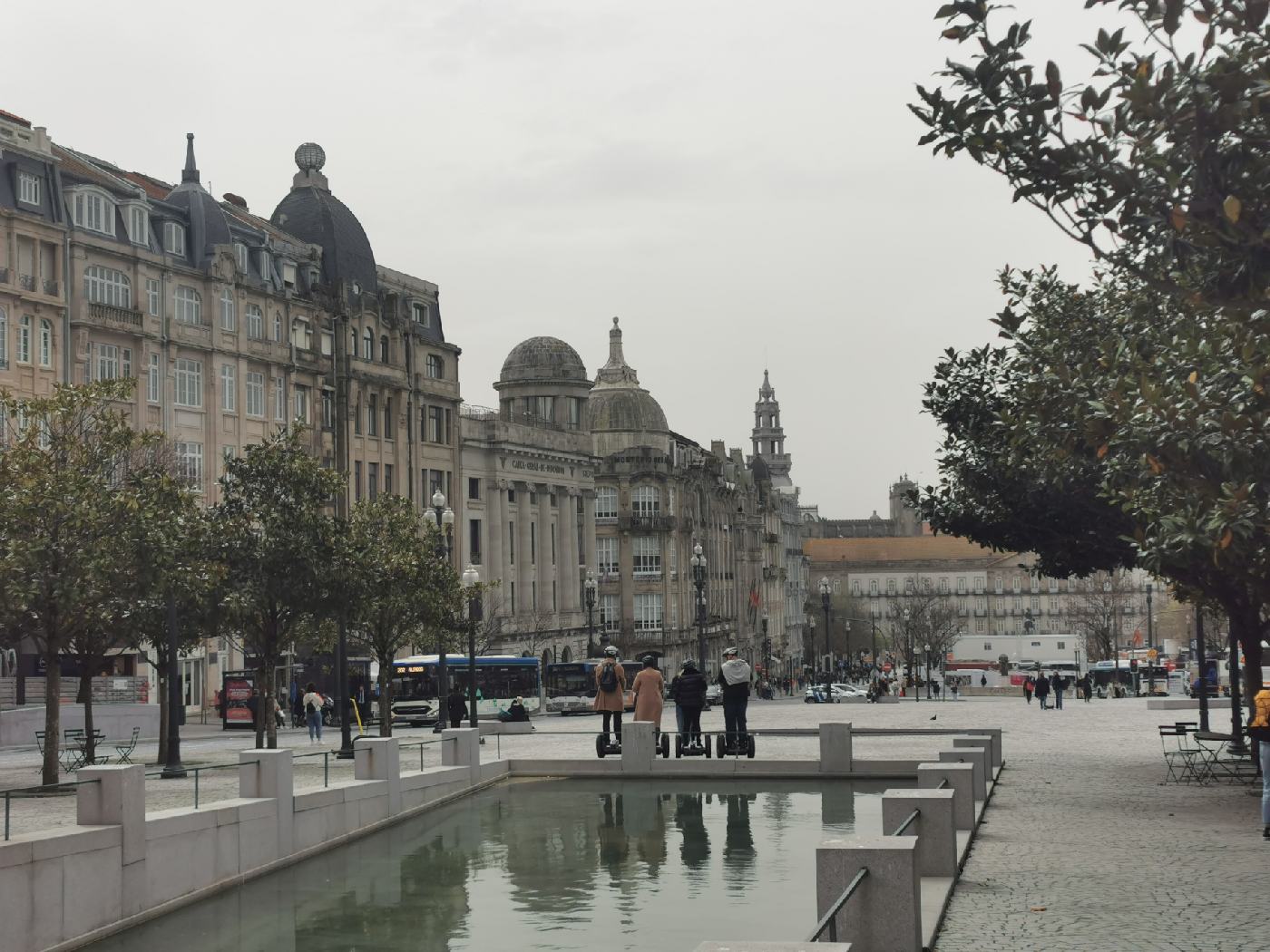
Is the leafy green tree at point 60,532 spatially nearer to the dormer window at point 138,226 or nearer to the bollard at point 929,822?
the bollard at point 929,822

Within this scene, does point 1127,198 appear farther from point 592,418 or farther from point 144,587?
point 592,418

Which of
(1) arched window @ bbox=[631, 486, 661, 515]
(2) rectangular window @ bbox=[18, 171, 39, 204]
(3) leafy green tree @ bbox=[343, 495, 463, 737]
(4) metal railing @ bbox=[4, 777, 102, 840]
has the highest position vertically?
(2) rectangular window @ bbox=[18, 171, 39, 204]

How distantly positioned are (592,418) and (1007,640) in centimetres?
3353

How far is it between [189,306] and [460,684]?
17.4 m

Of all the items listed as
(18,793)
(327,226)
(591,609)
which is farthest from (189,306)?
(18,793)

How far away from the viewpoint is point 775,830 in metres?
22.2

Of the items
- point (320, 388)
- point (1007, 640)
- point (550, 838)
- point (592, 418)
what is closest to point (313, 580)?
point (550, 838)

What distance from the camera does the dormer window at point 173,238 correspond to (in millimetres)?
62056

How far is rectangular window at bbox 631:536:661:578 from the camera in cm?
10806

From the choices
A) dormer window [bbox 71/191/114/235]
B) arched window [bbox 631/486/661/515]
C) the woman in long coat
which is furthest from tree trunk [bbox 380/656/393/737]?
arched window [bbox 631/486/661/515]

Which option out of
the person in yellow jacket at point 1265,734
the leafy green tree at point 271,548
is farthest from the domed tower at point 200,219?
the person in yellow jacket at point 1265,734

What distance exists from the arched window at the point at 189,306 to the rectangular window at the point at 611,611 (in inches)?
1764

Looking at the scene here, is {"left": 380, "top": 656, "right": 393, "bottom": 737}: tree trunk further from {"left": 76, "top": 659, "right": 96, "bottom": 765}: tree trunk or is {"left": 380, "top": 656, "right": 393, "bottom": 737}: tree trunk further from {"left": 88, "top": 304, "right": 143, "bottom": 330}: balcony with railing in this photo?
{"left": 88, "top": 304, "right": 143, "bottom": 330}: balcony with railing

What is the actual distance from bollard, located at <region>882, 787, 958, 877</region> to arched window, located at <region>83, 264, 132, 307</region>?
4719 centimetres
